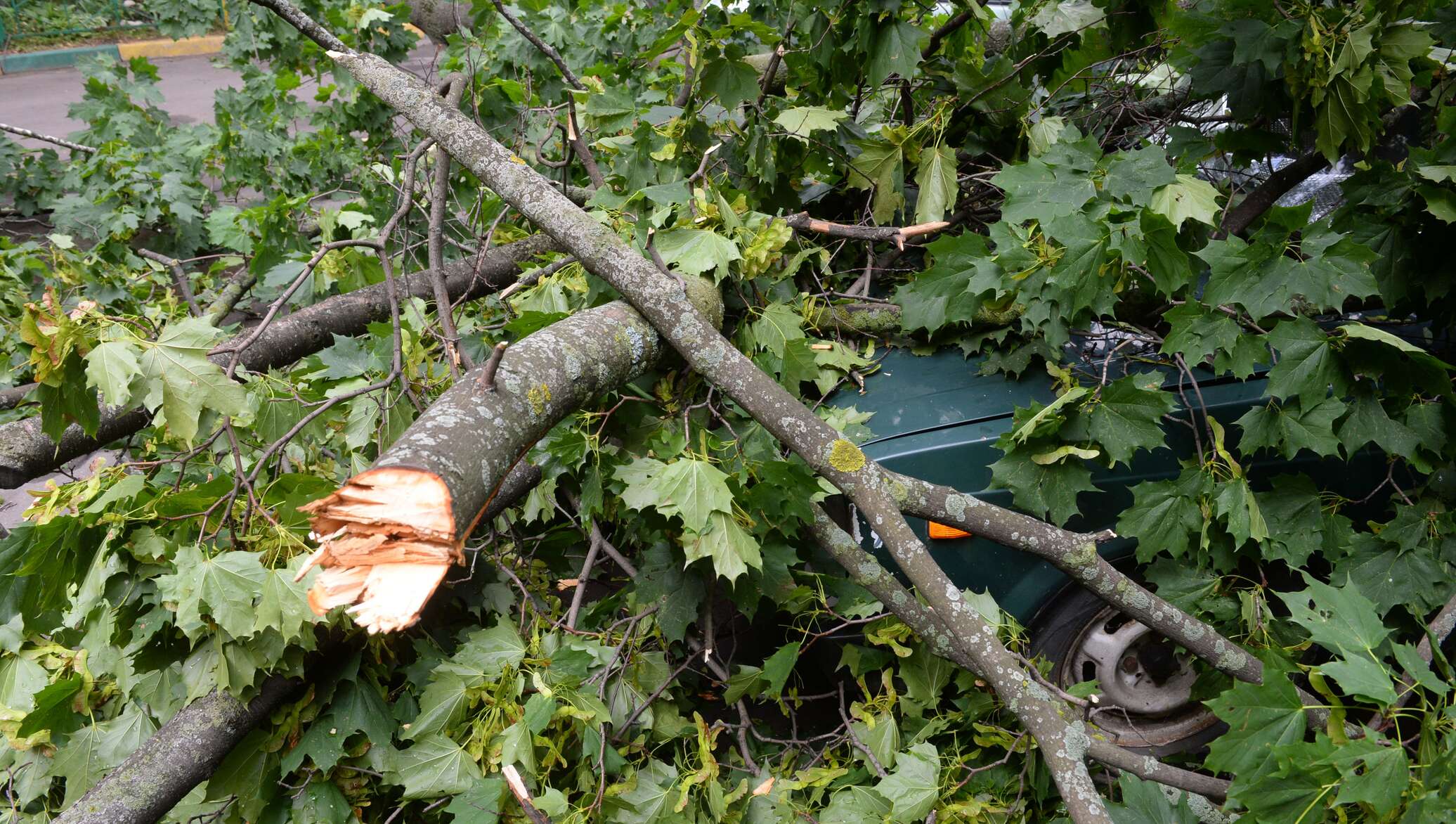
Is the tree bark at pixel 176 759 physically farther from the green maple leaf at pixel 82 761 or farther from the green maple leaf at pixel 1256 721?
the green maple leaf at pixel 1256 721

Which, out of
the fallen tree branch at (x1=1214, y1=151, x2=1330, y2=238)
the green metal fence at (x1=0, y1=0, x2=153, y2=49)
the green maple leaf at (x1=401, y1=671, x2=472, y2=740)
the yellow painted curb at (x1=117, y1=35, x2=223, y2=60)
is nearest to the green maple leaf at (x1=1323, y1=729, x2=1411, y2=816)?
the fallen tree branch at (x1=1214, y1=151, x2=1330, y2=238)

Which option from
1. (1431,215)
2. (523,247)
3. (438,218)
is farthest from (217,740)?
(1431,215)

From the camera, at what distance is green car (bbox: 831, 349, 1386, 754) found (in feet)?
8.93

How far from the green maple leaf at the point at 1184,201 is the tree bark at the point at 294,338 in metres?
2.00

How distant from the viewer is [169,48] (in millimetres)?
14359

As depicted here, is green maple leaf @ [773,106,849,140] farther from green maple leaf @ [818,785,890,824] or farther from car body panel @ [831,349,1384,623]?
green maple leaf @ [818,785,890,824]

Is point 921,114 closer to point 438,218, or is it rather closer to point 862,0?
point 862,0

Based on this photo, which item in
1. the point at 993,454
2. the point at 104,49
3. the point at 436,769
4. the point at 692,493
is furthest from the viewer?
the point at 104,49

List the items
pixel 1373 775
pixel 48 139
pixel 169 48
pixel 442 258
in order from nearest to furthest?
pixel 1373 775 < pixel 442 258 < pixel 48 139 < pixel 169 48

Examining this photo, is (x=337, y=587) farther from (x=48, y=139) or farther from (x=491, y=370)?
(x=48, y=139)

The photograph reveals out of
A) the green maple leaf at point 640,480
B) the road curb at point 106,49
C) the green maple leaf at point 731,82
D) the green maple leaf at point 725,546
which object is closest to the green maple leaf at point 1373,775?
the green maple leaf at point 725,546

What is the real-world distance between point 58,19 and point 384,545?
696 inches

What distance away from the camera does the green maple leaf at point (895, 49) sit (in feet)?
9.11

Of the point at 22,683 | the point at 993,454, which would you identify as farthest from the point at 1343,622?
the point at 22,683
